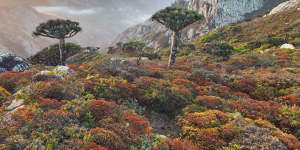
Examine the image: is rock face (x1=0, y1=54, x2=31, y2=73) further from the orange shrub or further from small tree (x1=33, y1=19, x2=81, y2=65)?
the orange shrub

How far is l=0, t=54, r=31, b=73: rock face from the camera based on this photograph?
50.2 ft

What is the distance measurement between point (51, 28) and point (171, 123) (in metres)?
25.9

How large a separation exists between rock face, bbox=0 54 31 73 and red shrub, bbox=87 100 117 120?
48.5ft

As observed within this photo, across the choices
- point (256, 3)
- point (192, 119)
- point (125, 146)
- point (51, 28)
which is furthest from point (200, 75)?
point (256, 3)

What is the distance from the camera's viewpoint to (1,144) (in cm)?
398

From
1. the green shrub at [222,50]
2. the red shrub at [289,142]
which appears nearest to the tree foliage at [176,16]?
the green shrub at [222,50]

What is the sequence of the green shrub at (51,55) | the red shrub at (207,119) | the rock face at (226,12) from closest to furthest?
the red shrub at (207,119) < the green shrub at (51,55) < the rock face at (226,12)

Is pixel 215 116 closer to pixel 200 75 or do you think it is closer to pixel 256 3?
pixel 200 75

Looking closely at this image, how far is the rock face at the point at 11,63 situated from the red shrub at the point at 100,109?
1478 cm

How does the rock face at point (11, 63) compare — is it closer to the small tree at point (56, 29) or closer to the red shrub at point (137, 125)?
the small tree at point (56, 29)

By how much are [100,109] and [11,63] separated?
623 inches

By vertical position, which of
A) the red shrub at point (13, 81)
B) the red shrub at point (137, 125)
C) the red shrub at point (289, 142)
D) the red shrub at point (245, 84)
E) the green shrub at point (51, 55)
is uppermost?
the green shrub at point (51, 55)

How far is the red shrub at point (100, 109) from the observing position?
6037mm

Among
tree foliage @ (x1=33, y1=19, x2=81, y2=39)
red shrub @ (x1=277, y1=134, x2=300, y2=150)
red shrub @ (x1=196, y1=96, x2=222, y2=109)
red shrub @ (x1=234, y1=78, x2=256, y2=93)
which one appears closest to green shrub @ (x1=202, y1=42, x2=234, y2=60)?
red shrub @ (x1=234, y1=78, x2=256, y2=93)
